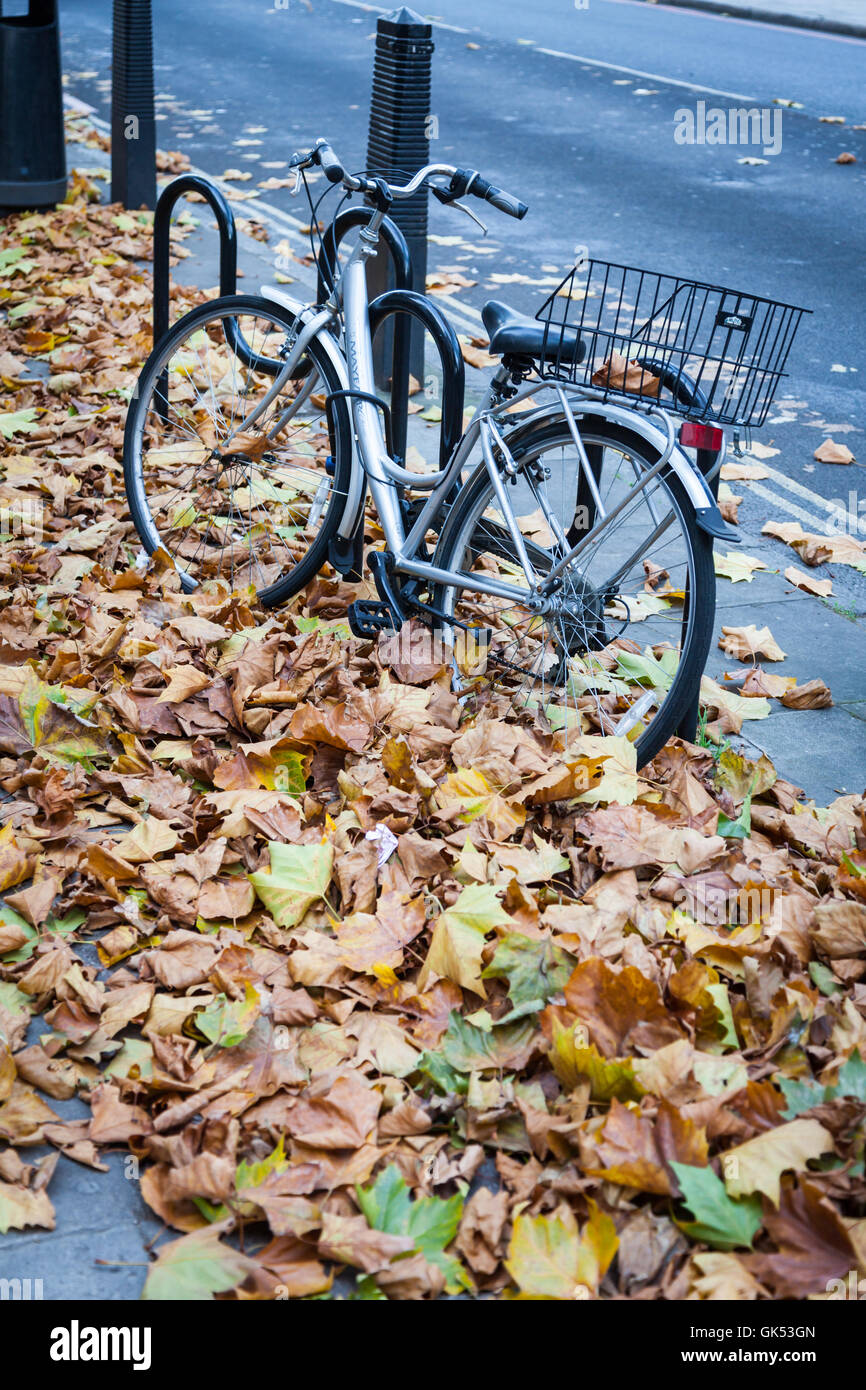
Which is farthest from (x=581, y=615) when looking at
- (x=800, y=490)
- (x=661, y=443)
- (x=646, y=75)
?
(x=646, y=75)

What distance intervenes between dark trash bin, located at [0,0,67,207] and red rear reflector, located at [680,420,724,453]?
5736 millimetres

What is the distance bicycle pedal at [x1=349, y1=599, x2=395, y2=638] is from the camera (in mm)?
3477

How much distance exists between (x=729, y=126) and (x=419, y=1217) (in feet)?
36.6

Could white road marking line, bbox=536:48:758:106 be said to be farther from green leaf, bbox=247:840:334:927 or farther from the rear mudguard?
green leaf, bbox=247:840:334:927

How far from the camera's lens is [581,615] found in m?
3.10

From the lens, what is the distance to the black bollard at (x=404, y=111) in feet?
16.4

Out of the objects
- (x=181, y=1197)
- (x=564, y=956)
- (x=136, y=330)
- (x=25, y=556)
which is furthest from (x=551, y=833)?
(x=136, y=330)

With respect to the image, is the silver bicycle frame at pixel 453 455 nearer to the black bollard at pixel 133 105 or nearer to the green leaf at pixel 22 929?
the green leaf at pixel 22 929

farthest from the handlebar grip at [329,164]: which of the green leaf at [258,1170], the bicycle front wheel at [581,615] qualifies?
the green leaf at [258,1170]

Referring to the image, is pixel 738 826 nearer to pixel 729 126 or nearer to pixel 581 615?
pixel 581 615

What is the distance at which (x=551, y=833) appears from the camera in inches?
111

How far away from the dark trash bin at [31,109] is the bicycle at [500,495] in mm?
3571

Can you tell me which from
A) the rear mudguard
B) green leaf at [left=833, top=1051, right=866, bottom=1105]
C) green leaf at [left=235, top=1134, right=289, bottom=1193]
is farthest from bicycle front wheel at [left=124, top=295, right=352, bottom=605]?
green leaf at [left=833, top=1051, right=866, bottom=1105]
